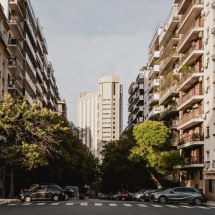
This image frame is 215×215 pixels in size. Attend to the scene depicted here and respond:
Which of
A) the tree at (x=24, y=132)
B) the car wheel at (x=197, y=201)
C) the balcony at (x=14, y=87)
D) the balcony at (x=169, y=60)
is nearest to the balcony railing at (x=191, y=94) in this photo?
the balcony at (x=169, y=60)

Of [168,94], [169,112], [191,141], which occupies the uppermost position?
[168,94]

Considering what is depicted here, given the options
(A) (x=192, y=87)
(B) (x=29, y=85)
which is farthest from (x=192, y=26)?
(B) (x=29, y=85)

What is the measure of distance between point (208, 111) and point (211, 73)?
4121mm

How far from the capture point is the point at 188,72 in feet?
216

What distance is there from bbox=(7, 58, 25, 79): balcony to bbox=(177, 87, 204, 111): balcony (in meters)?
20.2

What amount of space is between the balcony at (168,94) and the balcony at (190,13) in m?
7.73

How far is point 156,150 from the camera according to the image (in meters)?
67.9

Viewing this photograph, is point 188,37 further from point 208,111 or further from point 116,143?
point 116,143

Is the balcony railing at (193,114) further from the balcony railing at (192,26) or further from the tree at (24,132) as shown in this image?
the tree at (24,132)

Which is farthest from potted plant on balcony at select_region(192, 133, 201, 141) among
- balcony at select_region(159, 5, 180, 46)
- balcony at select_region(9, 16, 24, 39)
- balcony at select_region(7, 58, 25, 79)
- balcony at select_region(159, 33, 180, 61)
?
balcony at select_region(9, 16, 24, 39)

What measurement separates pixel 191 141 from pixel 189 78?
732 centimetres

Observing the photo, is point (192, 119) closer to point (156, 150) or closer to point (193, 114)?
point (193, 114)

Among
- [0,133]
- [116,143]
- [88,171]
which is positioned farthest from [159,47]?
[0,133]

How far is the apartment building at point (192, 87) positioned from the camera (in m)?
60.1
